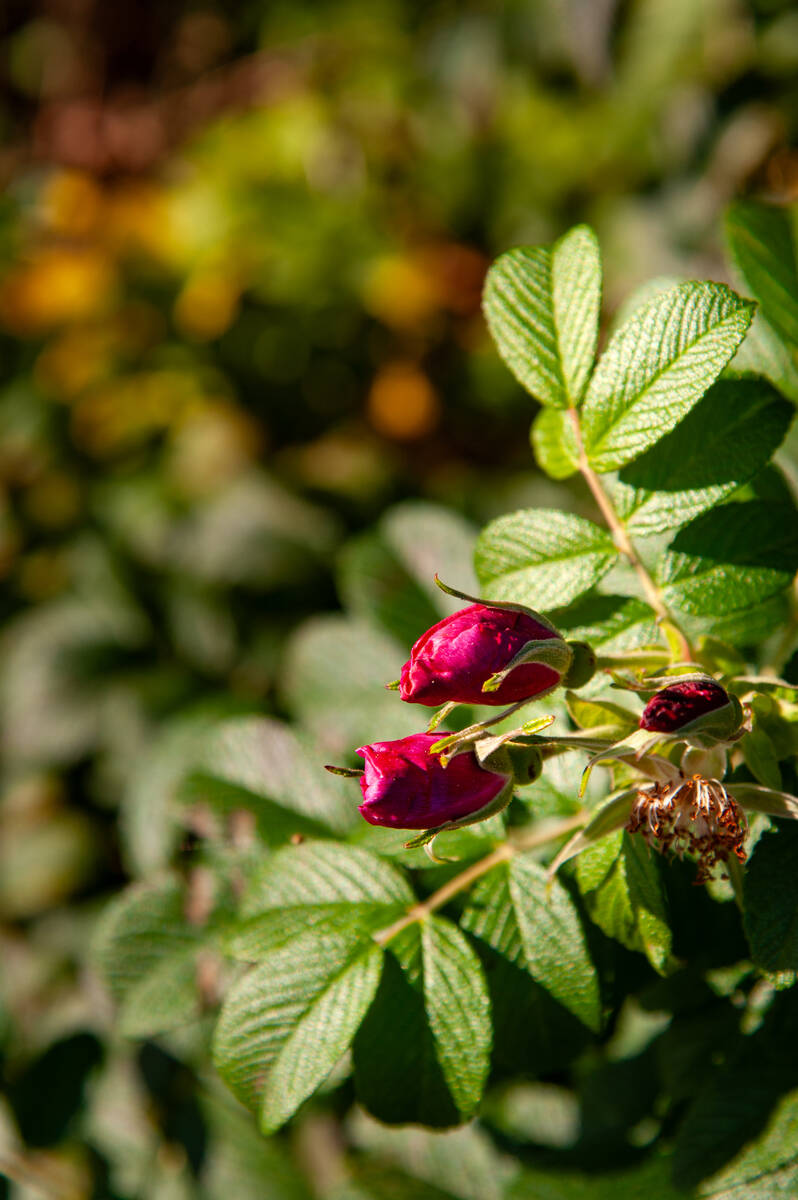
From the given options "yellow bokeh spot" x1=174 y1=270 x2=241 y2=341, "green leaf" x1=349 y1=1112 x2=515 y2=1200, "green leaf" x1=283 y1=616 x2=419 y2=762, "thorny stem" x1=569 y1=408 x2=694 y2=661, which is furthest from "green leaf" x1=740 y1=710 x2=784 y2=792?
"yellow bokeh spot" x1=174 y1=270 x2=241 y2=341

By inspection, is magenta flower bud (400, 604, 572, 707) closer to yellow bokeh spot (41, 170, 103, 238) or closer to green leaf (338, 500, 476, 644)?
green leaf (338, 500, 476, 644)

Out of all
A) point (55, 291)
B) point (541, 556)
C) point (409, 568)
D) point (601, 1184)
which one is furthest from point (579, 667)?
point (55, 291)

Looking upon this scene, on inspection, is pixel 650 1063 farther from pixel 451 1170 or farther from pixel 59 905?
pixel 59 905

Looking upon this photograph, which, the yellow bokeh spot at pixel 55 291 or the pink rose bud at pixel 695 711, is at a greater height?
the yellow bokeh spot at pixel 55 291

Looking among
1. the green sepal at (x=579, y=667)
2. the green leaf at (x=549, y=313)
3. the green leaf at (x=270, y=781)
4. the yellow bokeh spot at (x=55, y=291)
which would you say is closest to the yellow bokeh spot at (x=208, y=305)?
the yellow bokeh spot at (x=55, y=291)

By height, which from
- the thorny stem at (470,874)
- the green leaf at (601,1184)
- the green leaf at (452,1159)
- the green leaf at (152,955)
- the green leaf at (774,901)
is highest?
the thorny stem at (470,874)

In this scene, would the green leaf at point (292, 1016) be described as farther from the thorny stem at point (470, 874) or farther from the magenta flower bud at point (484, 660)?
the magenta flower bud at point (484, 660)
